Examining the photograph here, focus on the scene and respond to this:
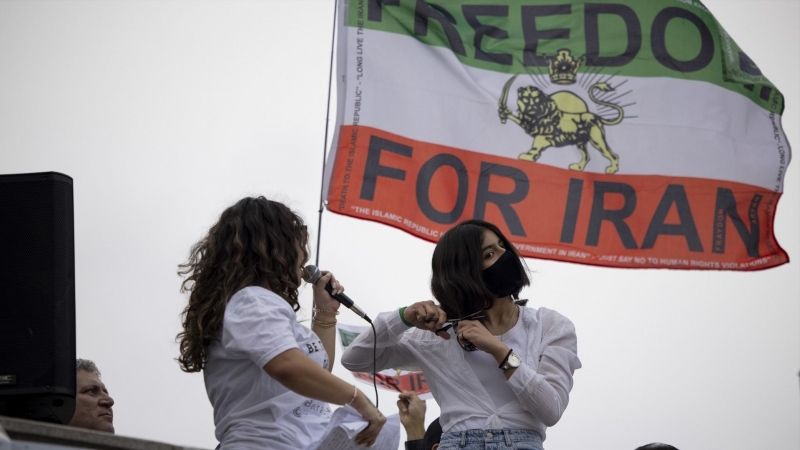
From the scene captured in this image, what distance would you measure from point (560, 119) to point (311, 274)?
4370mm

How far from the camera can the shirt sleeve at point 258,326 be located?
3.26 metres

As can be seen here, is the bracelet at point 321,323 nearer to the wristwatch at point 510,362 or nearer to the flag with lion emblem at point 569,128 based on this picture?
the wristwatch at point 510,362

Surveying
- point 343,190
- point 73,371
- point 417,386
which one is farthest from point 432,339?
point 417,386

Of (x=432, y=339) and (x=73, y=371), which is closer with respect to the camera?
(x=73, y=371)

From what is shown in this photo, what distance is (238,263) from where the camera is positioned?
12.0ft

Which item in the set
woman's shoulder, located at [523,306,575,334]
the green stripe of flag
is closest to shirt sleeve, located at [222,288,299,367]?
woman's shoulder, located at [523,306,575,334]

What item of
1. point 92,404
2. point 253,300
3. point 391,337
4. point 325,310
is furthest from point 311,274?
point 92,404

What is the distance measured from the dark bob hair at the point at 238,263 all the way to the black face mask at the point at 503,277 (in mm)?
840

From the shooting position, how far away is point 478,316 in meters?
4.20

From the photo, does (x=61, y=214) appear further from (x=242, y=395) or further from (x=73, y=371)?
(x=242, y=395)

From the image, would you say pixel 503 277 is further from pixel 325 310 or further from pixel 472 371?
pixel 325 310

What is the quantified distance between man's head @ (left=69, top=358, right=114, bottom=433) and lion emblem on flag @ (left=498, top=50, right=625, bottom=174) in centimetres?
395

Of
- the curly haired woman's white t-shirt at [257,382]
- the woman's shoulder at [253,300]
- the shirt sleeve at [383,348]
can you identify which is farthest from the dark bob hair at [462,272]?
the woman's shoulder at [253,300]

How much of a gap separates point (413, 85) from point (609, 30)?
77.3 inches
